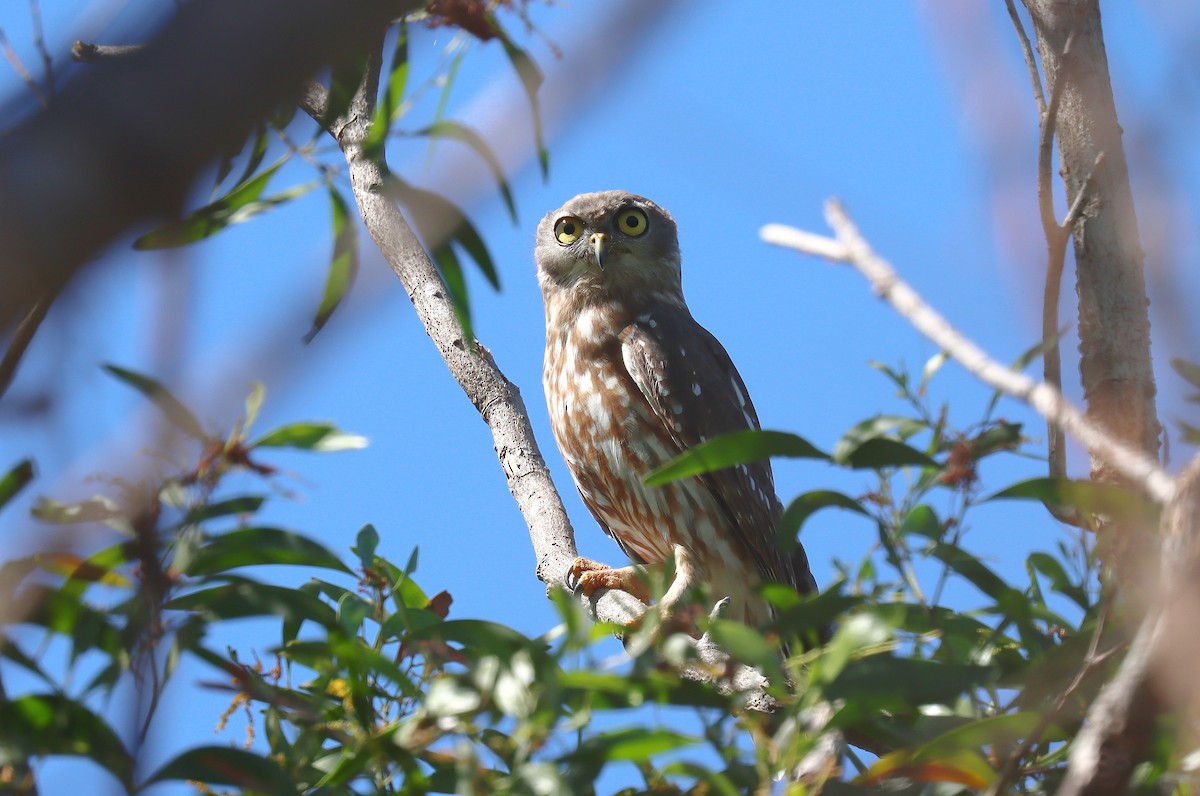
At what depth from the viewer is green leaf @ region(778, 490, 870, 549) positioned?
1.93m

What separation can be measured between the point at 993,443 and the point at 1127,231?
1181mm

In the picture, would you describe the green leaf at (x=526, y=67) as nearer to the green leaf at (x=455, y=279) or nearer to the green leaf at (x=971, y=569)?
the green leaf at (x=455, y=279)

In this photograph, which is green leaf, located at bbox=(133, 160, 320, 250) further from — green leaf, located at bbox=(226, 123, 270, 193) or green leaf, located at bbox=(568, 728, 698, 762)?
green leaf, located at bbox=(568, 728, 698, 762)

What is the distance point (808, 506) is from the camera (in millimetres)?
1949

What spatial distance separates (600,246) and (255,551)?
11.9 ft

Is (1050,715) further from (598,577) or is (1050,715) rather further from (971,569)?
(598,577)

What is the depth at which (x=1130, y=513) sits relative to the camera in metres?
1.80

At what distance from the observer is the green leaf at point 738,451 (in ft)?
6.22

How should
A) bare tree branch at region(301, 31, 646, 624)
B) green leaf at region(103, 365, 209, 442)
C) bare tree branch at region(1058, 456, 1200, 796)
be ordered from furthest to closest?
bare tree branch at region(301, 31, 646, 624) → bare tree branch at region(1058, 456, 1200, 796) → green leaf at region(103, 365, 209, 442)

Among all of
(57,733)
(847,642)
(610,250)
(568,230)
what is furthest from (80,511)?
(568,230)

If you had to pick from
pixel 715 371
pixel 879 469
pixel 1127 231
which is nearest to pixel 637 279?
pixel 715 371

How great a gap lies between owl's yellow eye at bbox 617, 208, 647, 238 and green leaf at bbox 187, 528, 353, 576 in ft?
12.6

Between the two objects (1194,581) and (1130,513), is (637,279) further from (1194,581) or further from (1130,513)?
(1194,581)

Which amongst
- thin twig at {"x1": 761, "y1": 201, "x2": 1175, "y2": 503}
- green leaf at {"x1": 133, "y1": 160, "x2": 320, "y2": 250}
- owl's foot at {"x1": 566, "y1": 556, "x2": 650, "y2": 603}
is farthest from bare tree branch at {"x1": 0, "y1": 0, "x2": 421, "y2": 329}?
owl's foot at {"x1": 566, "y1": 556, "x2": 650, "y2": 603}
